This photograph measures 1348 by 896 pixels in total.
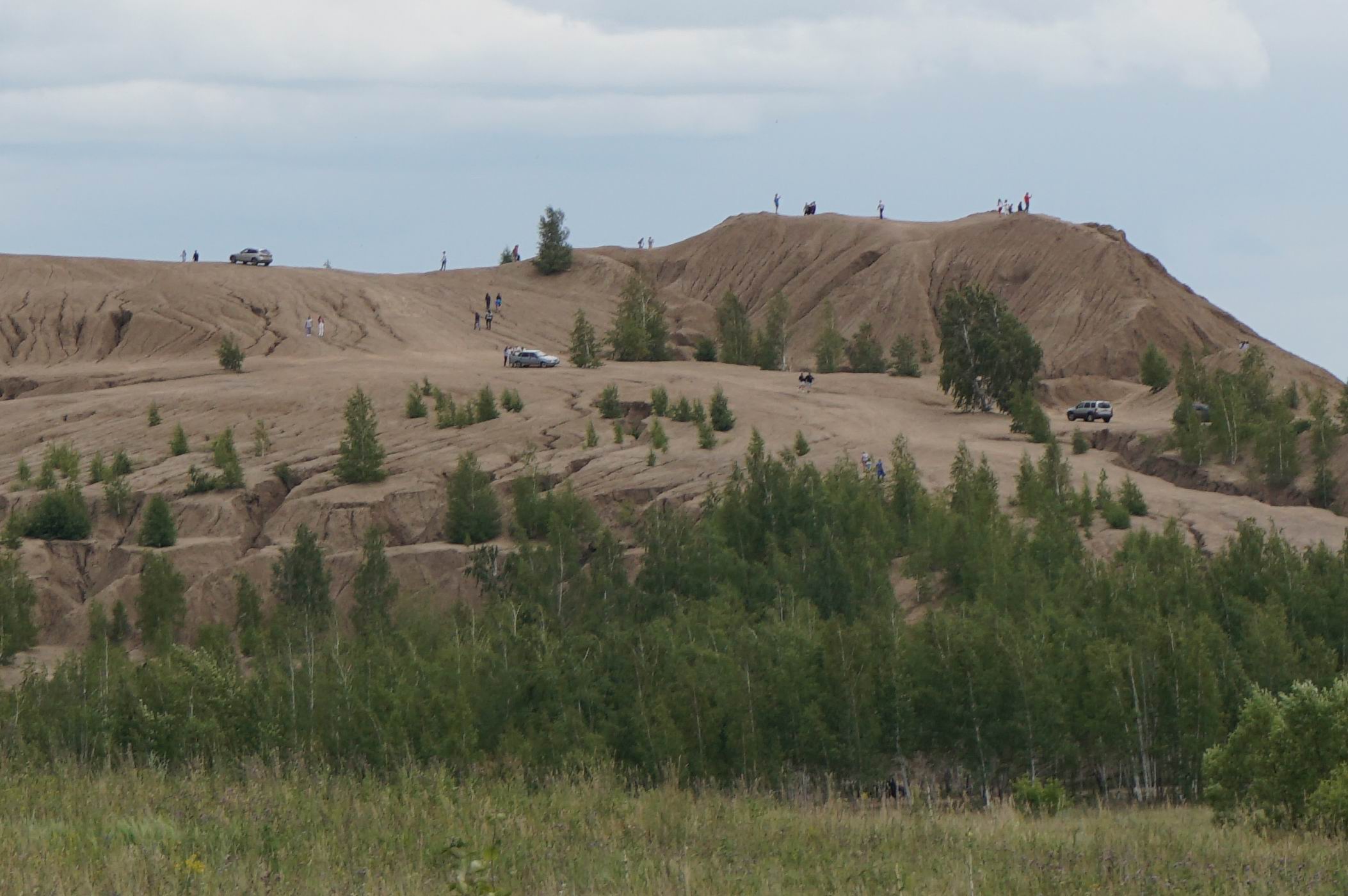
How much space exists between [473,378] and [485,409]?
9.23 metres

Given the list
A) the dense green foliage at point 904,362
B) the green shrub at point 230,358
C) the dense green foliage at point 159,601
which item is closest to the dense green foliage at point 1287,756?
the dense green foliage at point 159,601

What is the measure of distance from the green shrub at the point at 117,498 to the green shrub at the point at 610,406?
18411 millimetres

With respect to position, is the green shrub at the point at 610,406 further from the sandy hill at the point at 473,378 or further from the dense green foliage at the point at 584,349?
the dense green foliage at the point at 584,349

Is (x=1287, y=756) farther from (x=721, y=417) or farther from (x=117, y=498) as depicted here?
(x=117, y=498)

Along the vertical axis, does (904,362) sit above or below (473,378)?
above

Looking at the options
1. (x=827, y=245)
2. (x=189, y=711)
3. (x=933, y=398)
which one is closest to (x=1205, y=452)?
(x=933, y=398)

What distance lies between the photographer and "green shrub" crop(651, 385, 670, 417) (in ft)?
212

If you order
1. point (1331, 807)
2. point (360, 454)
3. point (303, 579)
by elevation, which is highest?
point (360, 454)

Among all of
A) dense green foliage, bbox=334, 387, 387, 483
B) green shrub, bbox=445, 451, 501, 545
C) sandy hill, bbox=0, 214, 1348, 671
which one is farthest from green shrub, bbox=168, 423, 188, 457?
green shrub, bbox=445, 451, 501, 545

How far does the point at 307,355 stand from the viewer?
286 feet

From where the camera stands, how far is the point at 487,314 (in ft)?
338

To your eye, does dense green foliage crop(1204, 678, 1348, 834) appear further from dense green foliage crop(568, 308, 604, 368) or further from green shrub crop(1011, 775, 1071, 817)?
dense green foliage crop(568, 308, 604, 368)

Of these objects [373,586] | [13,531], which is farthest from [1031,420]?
[13,531]

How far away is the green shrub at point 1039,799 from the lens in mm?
24156
